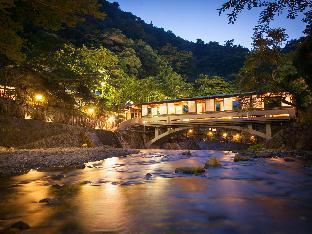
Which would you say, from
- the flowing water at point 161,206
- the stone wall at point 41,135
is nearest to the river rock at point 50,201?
the flowing water at point 161,206

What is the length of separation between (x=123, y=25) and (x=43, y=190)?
79550 millimetres

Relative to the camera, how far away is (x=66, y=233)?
381 cm

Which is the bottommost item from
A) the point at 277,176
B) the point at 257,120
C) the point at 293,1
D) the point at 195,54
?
the point at 277,176

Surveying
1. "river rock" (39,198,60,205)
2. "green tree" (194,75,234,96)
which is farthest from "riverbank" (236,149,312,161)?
"green tree" (194,75,234,96)

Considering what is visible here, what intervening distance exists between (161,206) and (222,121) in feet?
100.0

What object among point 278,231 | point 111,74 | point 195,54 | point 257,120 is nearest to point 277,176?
point 278,231

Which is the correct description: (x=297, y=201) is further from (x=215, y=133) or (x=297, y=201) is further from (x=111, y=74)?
(x=215, y=133)

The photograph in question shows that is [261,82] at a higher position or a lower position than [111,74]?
lower

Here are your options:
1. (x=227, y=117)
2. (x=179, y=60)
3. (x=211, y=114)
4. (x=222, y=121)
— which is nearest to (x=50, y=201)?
(x=227, y=117)

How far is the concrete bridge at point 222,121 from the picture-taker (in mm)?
30844

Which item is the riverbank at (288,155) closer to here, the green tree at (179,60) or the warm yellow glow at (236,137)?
the warm yellow glow at (236,137)

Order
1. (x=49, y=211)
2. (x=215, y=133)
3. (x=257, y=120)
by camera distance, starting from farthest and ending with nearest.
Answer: (x=215, y=133) → (x=257, y=120) → (x=49, y=211)

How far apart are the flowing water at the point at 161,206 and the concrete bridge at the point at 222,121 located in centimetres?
2374

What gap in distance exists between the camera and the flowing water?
13.4ft
